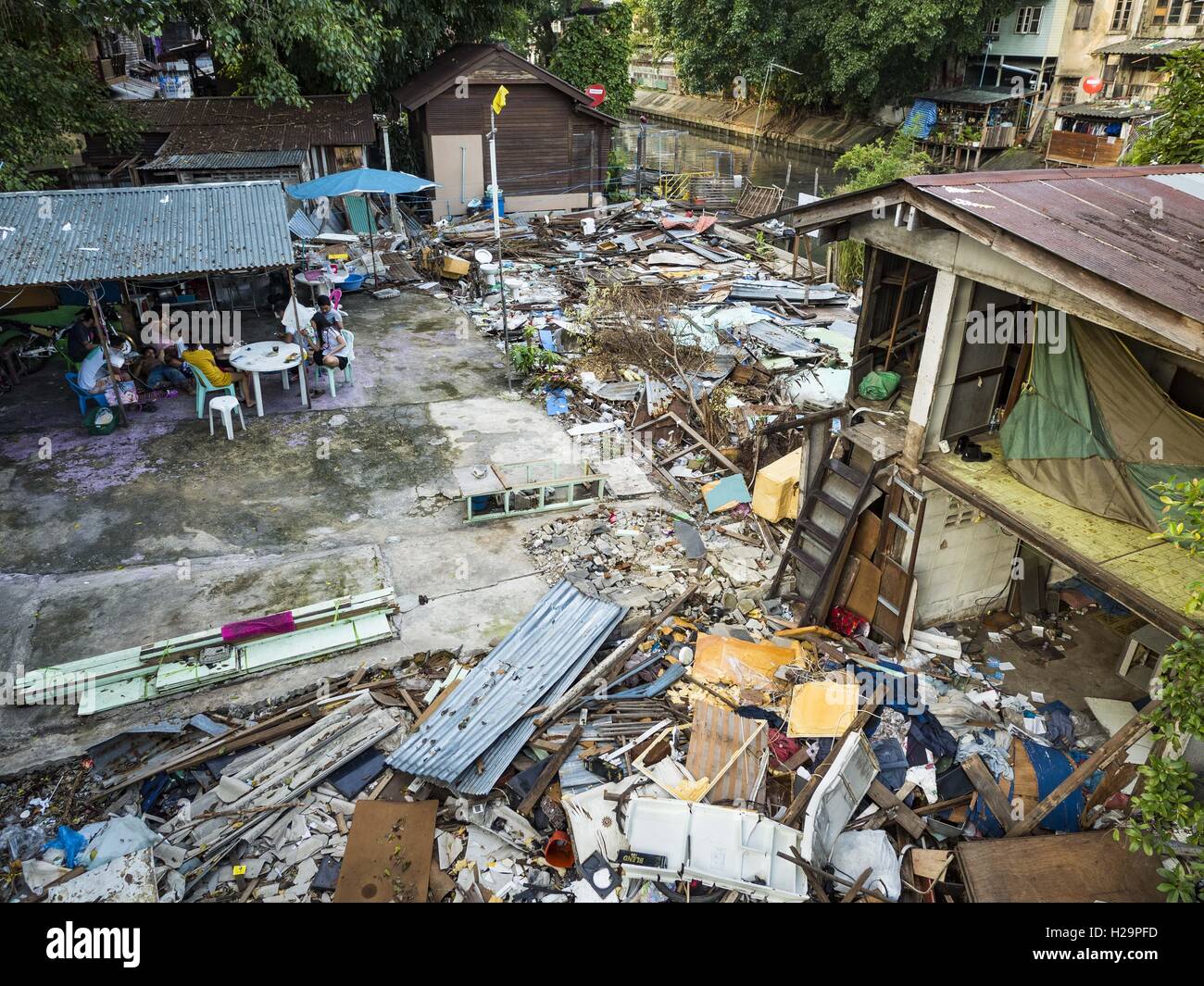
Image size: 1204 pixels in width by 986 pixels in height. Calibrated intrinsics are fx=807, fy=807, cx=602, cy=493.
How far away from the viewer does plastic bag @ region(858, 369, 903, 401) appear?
870 cm

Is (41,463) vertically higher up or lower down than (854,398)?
lower down

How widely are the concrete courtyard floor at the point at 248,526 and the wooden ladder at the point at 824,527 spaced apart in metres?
3.12

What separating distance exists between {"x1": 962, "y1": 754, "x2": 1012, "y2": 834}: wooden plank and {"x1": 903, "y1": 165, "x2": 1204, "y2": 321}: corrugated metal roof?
420 cm

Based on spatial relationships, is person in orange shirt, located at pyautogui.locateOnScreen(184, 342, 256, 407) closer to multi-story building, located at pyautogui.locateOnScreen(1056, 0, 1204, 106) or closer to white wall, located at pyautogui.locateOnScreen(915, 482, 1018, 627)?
white wall, located at pyautogui.locateOnScreen(915, 482, 1018, 627)

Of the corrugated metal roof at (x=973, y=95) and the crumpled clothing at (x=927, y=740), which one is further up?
the corrugated metal roof at (x=973, y=95)

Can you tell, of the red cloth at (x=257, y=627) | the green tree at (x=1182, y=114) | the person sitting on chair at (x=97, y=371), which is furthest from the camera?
the person sitting on chair at (x=97, y=371)

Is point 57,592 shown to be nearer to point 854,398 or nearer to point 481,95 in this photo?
point 854,398

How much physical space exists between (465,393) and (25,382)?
766cm

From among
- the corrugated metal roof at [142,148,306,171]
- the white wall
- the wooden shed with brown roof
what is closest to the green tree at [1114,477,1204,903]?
the white wall

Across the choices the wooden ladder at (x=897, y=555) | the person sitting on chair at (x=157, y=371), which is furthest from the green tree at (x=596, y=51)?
the wooden ladder at (x=897, y=555)

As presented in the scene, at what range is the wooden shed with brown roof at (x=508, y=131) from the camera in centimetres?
2459

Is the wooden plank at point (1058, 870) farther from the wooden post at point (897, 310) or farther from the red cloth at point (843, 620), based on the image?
the wooden post at point (897, 310)
